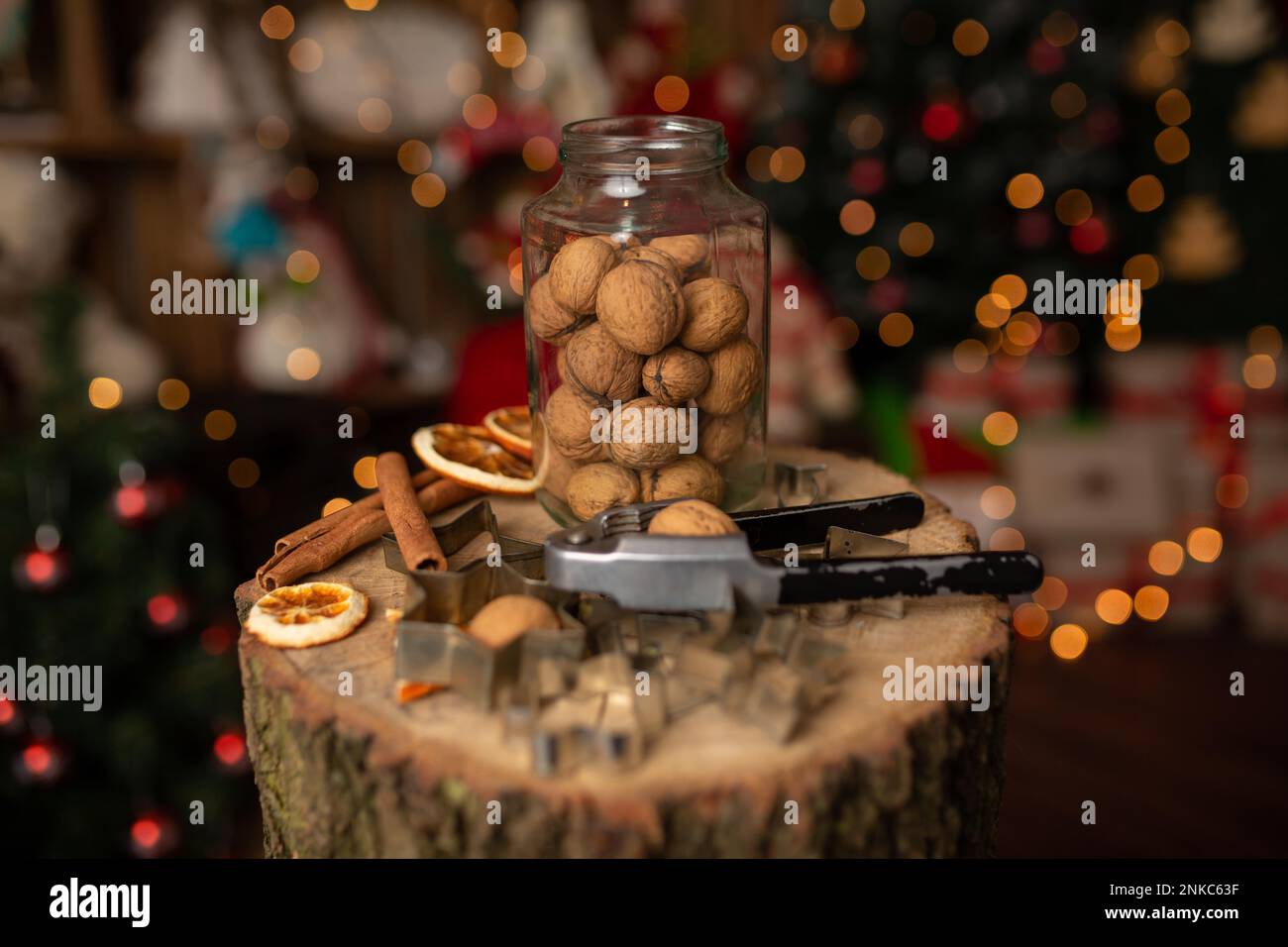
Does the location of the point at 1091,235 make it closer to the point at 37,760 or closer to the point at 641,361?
the point at 641,361

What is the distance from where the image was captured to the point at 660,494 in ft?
3.36

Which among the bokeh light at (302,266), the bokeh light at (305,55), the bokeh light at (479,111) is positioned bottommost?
the bokeh light at (302,266)

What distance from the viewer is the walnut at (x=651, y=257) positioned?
986 millimetres

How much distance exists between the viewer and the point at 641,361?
3.28 feet

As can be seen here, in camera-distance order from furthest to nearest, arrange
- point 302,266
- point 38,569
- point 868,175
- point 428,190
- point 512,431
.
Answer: point 428,190, point 868,175, point 302,266, point 38,569, point 512,431

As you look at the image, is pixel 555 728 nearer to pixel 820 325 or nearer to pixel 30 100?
pixel 820 325

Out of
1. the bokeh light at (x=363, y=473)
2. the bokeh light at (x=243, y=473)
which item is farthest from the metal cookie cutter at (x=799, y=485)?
the bokeh light at (x=243, y=473)

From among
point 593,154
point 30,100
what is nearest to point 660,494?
point 593,154

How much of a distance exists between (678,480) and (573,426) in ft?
0.37

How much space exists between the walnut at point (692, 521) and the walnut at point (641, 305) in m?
0.16

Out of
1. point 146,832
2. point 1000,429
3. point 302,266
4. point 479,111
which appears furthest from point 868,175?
point 146,832

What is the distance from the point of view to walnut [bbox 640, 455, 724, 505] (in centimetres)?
103

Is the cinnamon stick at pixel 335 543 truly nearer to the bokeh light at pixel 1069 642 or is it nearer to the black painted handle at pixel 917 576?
the black painted handle at pixel 917 576
